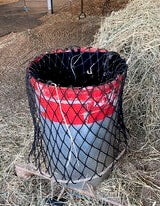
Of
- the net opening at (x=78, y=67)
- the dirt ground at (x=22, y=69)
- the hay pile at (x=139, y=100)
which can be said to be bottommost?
the dirt ground at (x=22, y=69)

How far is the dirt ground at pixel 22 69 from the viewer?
1869 millimetres

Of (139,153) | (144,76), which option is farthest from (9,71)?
(139,153)

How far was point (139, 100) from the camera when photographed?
224 cm

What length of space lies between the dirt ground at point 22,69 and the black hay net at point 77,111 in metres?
0.17

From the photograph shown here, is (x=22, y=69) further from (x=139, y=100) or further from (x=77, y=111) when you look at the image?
(x=77, y=111)

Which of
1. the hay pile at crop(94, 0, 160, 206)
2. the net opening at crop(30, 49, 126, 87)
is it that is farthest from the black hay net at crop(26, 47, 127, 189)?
the hay pile at crop(94, 0, 160, 206)

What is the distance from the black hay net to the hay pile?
5.5 inches

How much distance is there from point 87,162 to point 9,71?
179 centimetres

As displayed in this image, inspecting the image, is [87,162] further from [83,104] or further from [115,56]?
[115,56]

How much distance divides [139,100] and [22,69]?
4.50 feet

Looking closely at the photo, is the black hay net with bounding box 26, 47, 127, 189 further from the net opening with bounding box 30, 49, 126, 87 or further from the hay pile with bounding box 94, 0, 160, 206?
the hay pile with bounding box 94, 0, 160, 206

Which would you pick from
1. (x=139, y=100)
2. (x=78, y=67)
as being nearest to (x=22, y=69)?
(x=139, y=100)

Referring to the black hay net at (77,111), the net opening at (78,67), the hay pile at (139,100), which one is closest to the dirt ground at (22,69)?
the black hay net at (77,111)

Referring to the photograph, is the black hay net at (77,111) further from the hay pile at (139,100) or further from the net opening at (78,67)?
the hay pile at (139,100)
